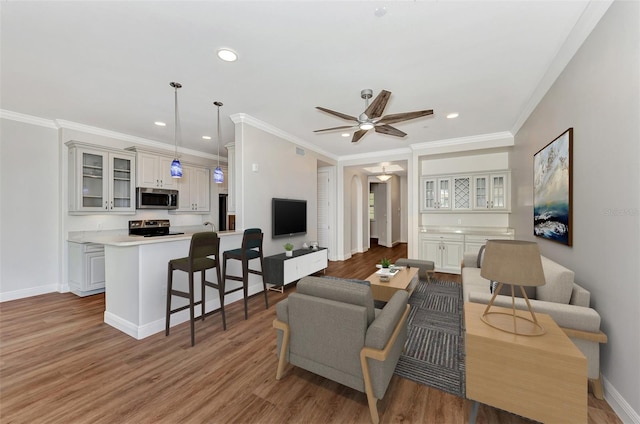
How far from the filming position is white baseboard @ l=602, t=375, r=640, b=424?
5.07 feet

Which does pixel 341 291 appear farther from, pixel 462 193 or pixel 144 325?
pixel 462 193

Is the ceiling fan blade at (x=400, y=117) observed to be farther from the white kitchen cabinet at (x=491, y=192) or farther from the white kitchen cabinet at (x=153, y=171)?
the white kitchen cabinet at (x=153, y=171)

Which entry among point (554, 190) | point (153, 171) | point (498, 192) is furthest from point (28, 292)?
point (498, 192)

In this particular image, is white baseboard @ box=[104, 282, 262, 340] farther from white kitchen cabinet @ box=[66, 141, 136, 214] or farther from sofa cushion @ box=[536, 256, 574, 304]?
sofa cushion @ box=[536, 256, 574, 304]

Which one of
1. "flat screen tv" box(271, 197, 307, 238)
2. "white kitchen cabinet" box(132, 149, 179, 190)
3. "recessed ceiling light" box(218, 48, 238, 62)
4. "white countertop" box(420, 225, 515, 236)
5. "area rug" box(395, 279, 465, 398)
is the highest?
"recessed ceiling light" box(218, 48, 238, 62)

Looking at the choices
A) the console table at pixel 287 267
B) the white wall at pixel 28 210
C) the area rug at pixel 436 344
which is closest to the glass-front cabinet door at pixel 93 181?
the white wall at pixel 28 210

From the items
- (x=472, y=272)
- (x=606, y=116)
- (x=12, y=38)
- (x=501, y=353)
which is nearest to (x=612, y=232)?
(x=606, y=116)

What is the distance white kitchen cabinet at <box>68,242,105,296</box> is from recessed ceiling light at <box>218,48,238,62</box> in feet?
12.2

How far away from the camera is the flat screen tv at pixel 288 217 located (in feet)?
15.0

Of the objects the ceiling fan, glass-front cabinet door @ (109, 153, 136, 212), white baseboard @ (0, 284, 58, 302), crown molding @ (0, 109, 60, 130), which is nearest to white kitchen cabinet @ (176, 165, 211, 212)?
glass-front cabinet door @ (109, 153, 136, 212)

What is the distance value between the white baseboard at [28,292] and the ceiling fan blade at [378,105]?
18.8 ft

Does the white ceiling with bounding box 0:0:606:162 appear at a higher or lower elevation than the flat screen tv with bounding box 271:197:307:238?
higher

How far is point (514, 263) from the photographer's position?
1.57 metres

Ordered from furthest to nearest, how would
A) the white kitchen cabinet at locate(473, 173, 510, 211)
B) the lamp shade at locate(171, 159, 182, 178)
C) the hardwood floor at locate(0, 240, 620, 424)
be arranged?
the white kitchen cabinet at locate(473, 173, 510, 211), the lamp shade at locate(171, 159, 182, 178), the hardwood floor at locate(0, 240, 620, 424)
